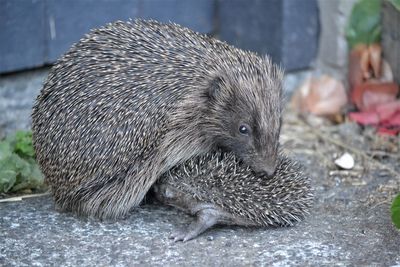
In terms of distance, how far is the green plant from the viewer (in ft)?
17.0

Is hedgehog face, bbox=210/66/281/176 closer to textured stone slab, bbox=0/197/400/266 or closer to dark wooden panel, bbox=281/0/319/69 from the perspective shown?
textured stone slab, bbox=0/197/400/266

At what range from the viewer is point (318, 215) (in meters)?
5.00

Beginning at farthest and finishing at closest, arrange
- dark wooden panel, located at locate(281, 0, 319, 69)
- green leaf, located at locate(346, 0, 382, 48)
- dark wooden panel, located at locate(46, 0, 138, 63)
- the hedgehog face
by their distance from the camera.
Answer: dark wooden panel, located at locate(281, 0, 319, 69), green leaf, located at locate(346, 0, 382, 48), dark wooden panel, located at locate(46, 0, 138, 63), the hedgehog face

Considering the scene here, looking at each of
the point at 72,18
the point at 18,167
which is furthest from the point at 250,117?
the point at 72,18

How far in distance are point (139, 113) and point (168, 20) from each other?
2199 mm

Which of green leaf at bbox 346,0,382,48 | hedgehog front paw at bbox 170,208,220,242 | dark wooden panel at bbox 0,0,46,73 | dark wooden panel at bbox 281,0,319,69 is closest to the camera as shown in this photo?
hedgehog front paw at bbox 170,208,220,242

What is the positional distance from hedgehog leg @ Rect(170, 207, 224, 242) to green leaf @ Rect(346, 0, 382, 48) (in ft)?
8.50

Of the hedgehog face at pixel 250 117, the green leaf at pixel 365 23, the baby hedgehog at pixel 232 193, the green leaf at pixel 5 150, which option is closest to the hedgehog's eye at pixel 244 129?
the hedgehog face at pixel 250 117

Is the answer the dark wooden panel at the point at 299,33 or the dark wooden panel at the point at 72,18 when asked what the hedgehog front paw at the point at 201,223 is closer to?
the dark wooden panel at the point at 72,18

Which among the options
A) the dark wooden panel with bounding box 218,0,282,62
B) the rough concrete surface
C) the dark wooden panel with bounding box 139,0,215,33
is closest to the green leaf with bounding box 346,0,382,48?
the dark wooden panel with bounding box 218,0,282,62

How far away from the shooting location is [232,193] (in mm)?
4641

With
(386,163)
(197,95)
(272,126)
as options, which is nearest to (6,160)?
(197,95)

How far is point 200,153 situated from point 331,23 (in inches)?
93.2

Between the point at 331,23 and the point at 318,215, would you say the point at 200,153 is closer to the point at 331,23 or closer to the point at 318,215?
the point at 318,215
